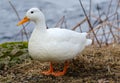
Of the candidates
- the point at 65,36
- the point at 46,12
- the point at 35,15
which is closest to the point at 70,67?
the point at 65,36

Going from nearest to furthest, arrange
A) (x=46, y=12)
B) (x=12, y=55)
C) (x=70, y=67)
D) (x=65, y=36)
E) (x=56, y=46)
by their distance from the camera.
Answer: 1. (x=56, y=46)
2. (x=65, y=36)
3. (x=70, y=67)
4. (x=12, y=55)
5. (x=46, y=12)

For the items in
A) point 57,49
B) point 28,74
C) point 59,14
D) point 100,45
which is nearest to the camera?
point 57,49

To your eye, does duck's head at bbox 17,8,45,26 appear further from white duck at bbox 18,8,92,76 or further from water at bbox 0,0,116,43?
water at bbox 0,0,116,43

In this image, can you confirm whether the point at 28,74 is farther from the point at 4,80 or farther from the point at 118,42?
the point at 118,42

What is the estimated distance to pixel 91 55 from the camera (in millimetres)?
6070

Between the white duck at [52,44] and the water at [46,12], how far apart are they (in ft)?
13.3

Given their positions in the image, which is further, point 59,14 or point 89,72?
point 59,14

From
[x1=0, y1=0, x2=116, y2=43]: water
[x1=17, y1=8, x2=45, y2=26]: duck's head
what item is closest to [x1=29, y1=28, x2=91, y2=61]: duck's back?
[x1=17, y1=8, x2=45, y2=26]: duck's head

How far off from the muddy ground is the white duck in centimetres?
17

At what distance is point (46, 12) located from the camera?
1073 cm

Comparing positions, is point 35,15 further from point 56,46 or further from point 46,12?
point 46,12

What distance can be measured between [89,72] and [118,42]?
1550 mm

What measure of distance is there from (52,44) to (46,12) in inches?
223

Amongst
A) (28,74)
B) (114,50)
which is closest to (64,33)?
(28,74)
